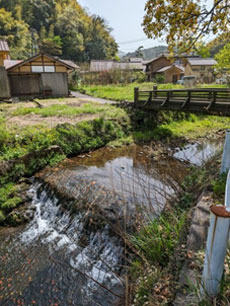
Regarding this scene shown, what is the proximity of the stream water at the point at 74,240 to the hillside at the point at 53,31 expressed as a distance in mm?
35279

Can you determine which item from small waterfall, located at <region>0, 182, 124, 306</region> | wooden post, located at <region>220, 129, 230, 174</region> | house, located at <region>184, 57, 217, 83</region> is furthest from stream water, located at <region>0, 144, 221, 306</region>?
house, located at <region>184, 57, 217, 83</region>

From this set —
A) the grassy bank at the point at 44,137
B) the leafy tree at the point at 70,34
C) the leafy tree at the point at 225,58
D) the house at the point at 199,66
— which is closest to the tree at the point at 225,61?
the leafy tree at the point at 225,58

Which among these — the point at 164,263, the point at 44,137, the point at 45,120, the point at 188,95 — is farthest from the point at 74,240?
the point at 188,95

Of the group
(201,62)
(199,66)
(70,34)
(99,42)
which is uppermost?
(70,34)

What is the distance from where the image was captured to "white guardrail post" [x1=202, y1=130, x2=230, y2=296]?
4.94 ft

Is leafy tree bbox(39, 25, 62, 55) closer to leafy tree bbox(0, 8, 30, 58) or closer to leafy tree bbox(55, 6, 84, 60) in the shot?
leafy tree bbox(55, 6, 84, 60)

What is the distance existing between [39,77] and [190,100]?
13206 millimetres

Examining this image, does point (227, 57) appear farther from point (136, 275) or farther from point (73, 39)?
point (73, 39)

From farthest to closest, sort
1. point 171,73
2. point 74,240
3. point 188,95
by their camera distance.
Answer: point 171,73 < point 188,95 < point 74,240

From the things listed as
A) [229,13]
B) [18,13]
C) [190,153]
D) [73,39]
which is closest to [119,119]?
[190,153]

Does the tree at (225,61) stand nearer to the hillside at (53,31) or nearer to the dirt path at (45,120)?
the dirt path at (45,120)

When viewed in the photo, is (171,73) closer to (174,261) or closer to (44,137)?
(44,137)

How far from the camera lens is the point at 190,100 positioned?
33.2 ft

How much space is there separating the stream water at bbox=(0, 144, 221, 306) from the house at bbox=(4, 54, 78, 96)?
492 inches
